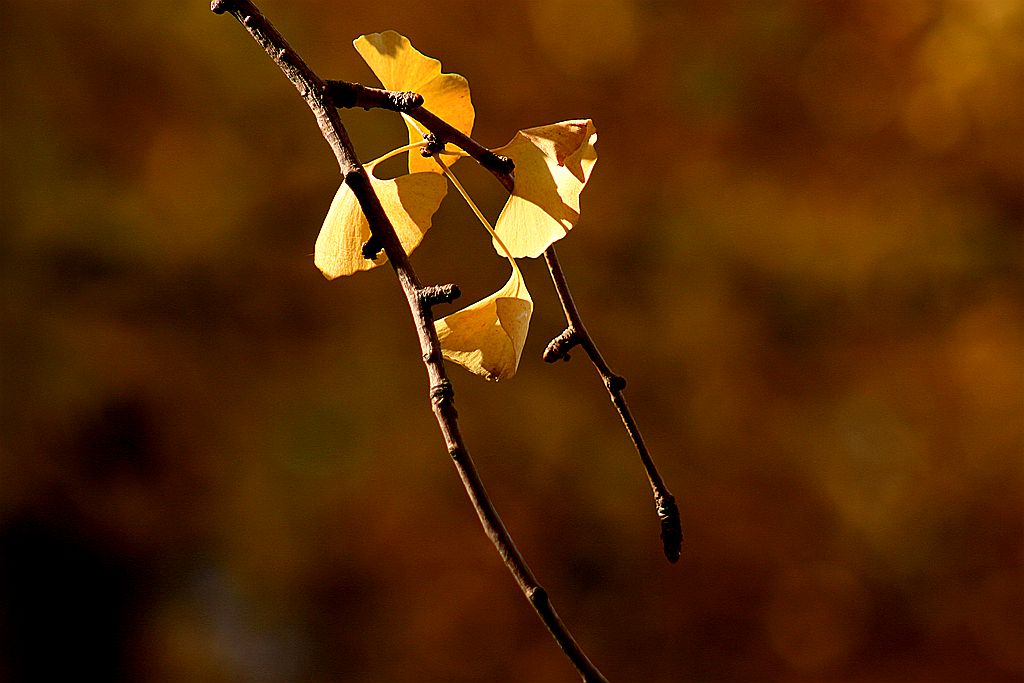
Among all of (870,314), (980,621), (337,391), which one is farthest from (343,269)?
(980,621)

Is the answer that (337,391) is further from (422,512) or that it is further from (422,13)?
(422,13)

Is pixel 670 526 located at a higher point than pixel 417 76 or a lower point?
lower

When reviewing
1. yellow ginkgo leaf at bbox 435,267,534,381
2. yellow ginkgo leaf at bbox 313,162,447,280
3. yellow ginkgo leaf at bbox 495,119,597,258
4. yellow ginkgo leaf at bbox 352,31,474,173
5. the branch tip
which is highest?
yellow ginkgo leaf at bbox 352,31,474,173

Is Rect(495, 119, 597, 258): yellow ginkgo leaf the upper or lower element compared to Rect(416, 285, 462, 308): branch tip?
upper

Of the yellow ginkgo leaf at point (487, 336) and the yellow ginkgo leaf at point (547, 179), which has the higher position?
the yellow ginkgo leaf at point (547, 179)
